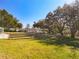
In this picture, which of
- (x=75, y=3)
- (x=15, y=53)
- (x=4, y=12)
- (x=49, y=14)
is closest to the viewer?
(x=15, y=53)

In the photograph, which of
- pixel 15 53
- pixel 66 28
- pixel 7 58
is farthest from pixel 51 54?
pixel 66 28

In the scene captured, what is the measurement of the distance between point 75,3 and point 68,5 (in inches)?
64.8

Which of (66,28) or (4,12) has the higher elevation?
(4,12)

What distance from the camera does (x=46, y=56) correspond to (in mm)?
16156

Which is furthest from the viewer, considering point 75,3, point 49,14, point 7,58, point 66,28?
Answer: point 49,14

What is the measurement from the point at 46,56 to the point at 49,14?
102ft

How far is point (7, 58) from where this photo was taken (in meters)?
14.2

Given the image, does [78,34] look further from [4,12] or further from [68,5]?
[4,12]

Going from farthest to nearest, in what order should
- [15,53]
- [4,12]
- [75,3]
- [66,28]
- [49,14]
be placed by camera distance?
[4,12] < [49,14] < [66,28] < [75,3] < [15,53]

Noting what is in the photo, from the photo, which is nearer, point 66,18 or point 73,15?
point 73,15

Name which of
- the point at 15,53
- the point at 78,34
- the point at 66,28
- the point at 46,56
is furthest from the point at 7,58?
the point at 78,34

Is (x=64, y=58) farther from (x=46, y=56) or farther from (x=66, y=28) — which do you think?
(x=66, y=28)

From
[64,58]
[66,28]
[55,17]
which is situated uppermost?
[55,17]

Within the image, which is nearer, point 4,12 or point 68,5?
point 68,5
